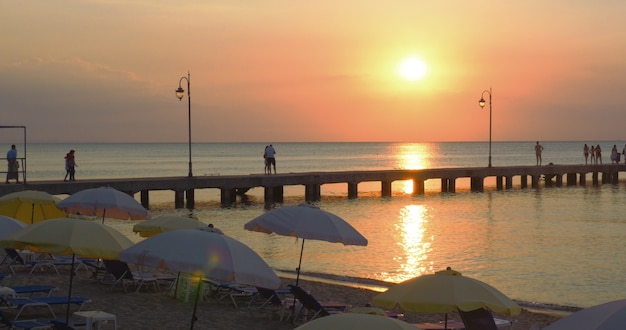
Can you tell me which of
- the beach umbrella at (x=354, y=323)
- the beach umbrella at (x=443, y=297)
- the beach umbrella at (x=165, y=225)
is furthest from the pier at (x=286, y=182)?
the beach umbrella at (x=354, y=323)

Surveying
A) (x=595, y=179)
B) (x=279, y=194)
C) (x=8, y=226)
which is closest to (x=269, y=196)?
(x=279, y=194)

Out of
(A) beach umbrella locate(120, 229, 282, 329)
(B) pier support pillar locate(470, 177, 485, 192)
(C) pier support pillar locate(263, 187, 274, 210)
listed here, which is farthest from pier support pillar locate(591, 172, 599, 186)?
(A) beach umbrella locate(120, 229, 282, 329)

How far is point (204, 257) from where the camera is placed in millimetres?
8953

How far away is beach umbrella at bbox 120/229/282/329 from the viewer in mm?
8875

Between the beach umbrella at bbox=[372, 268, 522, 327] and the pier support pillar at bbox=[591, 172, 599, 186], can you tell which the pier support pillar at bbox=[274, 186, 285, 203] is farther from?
the beach umbrella at bbox=[372, 268, 522, 327]

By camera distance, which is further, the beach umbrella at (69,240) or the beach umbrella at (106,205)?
the beach umbrella at (106,205)

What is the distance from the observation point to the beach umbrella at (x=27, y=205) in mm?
18156

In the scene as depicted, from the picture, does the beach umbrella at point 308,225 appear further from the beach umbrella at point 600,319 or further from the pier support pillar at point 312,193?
the pier support pillar at point 312,193

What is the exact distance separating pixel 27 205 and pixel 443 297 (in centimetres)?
1272

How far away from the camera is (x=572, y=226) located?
1324 inches

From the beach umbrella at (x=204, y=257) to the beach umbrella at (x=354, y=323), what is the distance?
315 centimetres

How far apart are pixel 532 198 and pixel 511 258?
24.5 metres

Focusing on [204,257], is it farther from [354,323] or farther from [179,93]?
[179,93]

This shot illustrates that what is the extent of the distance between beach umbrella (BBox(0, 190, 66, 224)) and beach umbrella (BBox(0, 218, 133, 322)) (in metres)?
8.09
